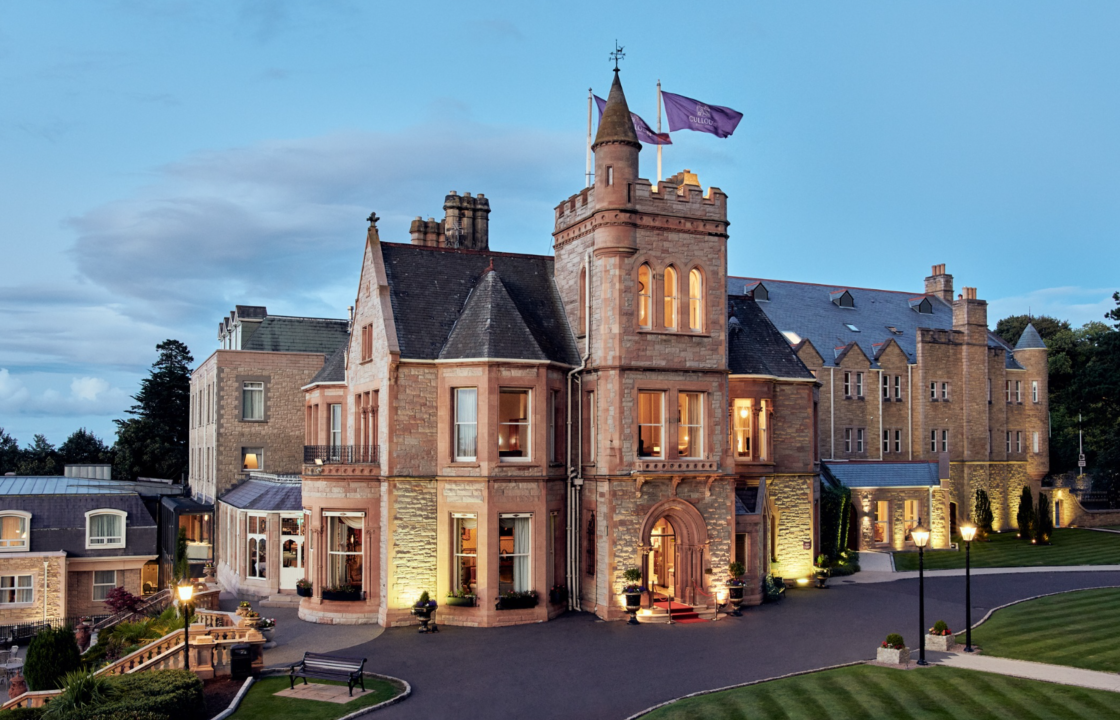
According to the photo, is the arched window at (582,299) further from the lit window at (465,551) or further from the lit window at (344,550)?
the lit window at (344,550)

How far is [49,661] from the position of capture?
23453 millimetres

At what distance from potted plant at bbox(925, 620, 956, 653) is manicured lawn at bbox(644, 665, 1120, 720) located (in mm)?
2851

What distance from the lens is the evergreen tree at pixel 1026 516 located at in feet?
175

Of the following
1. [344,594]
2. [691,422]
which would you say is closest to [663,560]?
[691,422]

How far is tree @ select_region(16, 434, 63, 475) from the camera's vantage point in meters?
70.6

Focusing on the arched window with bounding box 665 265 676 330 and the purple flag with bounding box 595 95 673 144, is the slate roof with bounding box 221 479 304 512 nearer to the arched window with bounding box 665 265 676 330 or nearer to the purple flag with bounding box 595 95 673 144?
the arched window with bounding box 665 265 676 330

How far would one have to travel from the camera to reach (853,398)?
181 ft

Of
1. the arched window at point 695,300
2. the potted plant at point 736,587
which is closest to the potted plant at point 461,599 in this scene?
the potted plant at point 736,587

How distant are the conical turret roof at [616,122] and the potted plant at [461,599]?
1508cm

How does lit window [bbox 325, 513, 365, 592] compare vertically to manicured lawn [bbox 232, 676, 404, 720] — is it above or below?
above

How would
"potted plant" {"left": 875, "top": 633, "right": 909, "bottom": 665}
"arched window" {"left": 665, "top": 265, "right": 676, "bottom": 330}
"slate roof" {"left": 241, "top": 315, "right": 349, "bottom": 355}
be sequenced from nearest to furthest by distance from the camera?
"potted plant" {"left": 875, "top": 633, "right": 909, "bottom": 665} < "arched window" {"left": 665, "top": 265, "right": 676, "bottom": 330} < "slate roof" {"left": 241, "top": 315, "right": 349, "bottom": 355}

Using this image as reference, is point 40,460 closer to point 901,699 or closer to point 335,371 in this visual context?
point 335,371

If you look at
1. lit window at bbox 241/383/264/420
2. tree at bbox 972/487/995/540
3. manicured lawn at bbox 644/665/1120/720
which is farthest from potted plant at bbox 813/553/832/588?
lit window at bbox 241/383/264/420

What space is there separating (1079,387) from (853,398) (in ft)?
52.9
